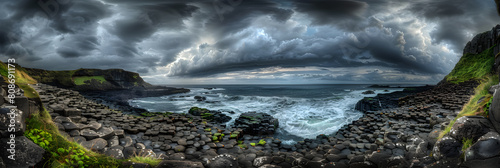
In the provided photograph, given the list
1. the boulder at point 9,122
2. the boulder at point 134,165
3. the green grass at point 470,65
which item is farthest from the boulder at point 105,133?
the green grass at point 470,65

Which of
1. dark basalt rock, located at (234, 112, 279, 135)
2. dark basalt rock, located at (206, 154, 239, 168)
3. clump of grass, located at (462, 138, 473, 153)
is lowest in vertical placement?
dark basalt rock, located at (234, 112, 279, 135)

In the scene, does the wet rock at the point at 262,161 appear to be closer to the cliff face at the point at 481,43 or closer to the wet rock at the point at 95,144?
the wet rock at the point at 95,144

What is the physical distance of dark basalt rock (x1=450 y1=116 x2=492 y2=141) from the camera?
3.78 metres

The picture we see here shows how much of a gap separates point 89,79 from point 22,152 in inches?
2411

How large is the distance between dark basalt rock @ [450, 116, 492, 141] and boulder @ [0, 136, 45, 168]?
8.16 metres

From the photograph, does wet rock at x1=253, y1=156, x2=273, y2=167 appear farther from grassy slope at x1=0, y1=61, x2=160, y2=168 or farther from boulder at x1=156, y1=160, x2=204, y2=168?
grassy slope at x1=0, y1=61, x2=160, y2=168

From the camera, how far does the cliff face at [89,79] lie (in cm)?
4306

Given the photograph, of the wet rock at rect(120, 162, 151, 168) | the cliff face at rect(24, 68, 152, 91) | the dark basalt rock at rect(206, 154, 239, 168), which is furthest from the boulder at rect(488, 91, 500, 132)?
the cliff face at rect(24, 68, 152, 91)

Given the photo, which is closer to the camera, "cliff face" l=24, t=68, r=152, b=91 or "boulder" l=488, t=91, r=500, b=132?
"boulder" l=488, t=91, r=500, b=132

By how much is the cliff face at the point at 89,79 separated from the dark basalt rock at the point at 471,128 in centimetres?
5954

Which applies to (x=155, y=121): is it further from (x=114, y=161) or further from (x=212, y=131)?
(x=114, y=161)

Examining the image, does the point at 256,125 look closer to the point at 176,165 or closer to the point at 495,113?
the point at 176,165

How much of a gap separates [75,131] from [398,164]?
855 cm

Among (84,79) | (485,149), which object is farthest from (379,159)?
(84,79)
